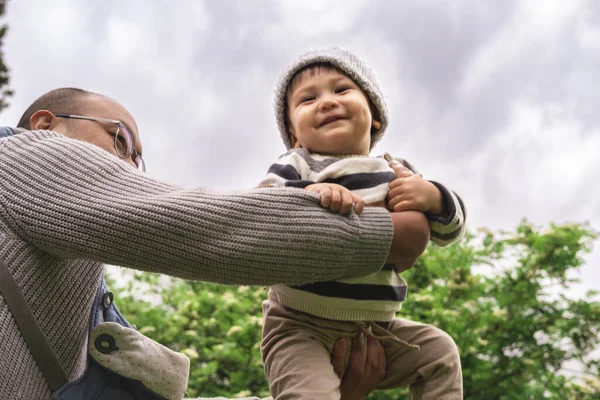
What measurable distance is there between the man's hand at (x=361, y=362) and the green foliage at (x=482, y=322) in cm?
235

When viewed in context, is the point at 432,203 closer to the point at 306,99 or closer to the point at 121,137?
the point at 306,99

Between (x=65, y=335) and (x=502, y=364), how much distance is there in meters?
3.71

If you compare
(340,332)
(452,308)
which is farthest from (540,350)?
(340,332)

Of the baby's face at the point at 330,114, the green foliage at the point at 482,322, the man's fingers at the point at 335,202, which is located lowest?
the green foliage at the point at 482,322

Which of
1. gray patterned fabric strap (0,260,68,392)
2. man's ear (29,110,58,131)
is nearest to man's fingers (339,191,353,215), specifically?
gray patterned fabric strap (0,260,68,392)

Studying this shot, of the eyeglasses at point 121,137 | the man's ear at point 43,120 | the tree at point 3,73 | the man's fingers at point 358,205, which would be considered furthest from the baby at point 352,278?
the tree at point 3,73

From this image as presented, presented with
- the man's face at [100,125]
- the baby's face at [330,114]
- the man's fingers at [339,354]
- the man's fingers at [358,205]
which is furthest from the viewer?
the man's face at [100,125]

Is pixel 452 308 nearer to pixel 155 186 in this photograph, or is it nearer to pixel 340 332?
pixel 340 332

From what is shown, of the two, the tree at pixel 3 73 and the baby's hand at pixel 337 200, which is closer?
the baby's hand at pixel 337 200

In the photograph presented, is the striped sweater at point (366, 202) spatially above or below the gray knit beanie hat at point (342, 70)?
below

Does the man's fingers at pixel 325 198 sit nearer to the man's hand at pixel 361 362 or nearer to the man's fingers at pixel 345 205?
the man's fingers at pixel 345 205

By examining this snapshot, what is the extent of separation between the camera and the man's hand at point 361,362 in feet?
6.61

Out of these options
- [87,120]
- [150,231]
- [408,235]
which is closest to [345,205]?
[408,235]

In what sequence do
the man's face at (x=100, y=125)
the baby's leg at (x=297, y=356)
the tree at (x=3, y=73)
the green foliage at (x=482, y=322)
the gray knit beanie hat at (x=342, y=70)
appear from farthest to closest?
the tree at (x=3, y=73), the green foliage at (x=482, y=322), the man's face at (x=100, y=125), the gray knit beanie hat at (x=342, y=70), the baby's leg at (x=297, y=356)
